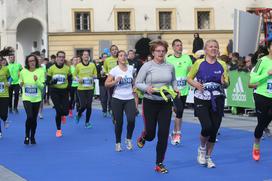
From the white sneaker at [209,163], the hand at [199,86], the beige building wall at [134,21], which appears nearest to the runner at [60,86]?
the white sneaker at [209,163]

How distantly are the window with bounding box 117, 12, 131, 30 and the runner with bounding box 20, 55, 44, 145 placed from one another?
3164 cm

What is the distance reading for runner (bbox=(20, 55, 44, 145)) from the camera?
37.8 ft

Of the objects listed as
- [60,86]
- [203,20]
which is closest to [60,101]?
[60,86]

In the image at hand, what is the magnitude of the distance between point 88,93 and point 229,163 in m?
6.14

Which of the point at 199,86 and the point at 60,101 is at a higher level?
the point at 199,86

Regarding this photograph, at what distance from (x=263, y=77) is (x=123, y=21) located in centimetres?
3474

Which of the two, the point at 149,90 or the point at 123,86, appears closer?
the point at 149,90

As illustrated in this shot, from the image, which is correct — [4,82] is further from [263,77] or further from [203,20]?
[203,20]

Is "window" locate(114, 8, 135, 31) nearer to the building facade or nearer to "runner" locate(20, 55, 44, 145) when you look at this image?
the building facade

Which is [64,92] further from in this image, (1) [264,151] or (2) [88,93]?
(1) [264,151]

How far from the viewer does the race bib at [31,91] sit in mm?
11518

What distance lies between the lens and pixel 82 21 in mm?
42500

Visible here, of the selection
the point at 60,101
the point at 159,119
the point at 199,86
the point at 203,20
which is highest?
the point at 203,20

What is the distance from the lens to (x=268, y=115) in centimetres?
896
